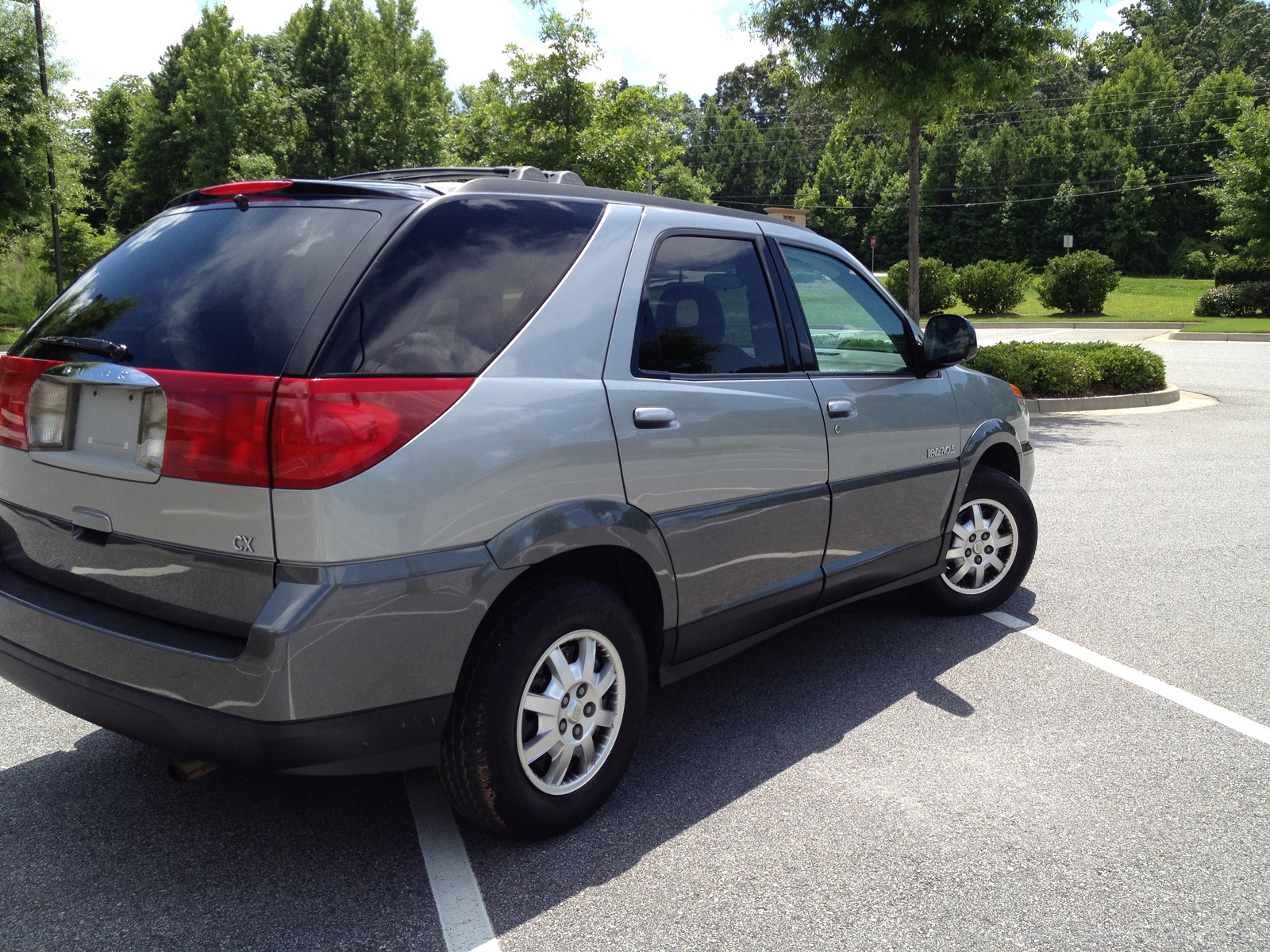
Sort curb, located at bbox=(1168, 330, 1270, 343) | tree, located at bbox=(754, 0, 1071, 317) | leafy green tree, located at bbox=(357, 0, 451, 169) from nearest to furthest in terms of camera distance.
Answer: tree, located at bbox=(754, 0, 1071, 317), curb, located at bbox=(1168, 330, 1270, 343), leafy green tree, located at bbox=(357, 0, 451, 169)

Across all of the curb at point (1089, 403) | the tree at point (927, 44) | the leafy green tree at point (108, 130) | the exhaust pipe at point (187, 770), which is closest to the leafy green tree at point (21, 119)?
the tree at point (927, 44)

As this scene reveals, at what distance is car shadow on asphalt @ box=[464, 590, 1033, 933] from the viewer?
2.95 metres

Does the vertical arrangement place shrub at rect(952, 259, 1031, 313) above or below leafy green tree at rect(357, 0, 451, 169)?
below

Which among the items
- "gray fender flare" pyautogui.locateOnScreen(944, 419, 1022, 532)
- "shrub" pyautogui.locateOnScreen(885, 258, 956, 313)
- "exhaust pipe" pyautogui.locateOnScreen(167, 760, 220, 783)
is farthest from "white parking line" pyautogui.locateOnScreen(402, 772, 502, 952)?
"shrub" pyautogui.locateOnScreen(885, 258, 956, 313)

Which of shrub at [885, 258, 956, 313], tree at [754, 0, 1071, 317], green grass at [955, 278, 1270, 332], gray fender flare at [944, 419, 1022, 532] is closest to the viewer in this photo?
gray fender flare at [944, 419, 1022, 532]

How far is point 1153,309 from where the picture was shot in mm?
37562

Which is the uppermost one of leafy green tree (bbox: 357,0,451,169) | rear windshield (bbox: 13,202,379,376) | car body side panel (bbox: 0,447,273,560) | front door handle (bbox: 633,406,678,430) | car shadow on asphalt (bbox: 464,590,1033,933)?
leafy green tree (bbox: 357,0,451,169)

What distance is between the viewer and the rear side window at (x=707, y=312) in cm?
332

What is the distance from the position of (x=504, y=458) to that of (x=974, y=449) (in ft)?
9.24

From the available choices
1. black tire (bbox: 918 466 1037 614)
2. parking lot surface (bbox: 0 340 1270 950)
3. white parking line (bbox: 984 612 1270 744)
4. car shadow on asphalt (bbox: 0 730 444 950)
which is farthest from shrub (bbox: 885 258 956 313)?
car shadow on asphalt (bbox: 0 730 444 950)

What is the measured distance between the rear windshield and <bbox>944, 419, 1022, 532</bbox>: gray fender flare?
9.92 feet

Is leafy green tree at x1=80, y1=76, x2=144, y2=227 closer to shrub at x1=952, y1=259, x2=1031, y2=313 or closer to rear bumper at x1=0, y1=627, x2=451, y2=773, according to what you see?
shrub at x1=952, y1=259, x2=1031, y2=313

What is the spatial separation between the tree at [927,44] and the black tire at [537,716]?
1165cm

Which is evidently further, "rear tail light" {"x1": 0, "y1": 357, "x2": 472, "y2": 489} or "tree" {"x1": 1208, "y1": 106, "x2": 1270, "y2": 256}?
"tree" {"x1": 1208, "y1": 106, "x2": 1270, "y2": 256}
